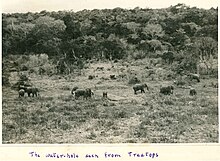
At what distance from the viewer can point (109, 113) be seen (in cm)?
418

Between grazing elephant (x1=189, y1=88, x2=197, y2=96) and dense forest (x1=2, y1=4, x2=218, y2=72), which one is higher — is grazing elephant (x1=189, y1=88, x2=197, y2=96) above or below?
below

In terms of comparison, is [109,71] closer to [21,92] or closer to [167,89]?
[167,89]

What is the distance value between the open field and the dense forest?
0.66 ft

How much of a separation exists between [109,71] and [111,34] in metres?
0.39

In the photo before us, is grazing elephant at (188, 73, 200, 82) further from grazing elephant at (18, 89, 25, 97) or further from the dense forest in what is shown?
grazing elephant at (18, 89, 25, 97)

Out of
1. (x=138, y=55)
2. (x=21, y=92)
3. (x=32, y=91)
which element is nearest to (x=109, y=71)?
(x=138, y=55)

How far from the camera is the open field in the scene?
13.2ft

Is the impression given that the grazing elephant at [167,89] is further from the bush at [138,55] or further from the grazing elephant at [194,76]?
→ the bush at [138,55]

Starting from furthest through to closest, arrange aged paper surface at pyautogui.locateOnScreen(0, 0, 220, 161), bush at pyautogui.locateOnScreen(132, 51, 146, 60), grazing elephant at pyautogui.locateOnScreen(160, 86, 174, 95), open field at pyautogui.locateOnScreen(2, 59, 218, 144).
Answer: bush at pyautogui.locateOnScreen(132, 51, 146, 60)
grazing elephant at pyautogui.locateOnScreen(160, 86, 174, 95)
open field at pyautogui.locateOnScreen(2, 59, 218, 144)
aged paper surface at pyautogui.locateOnScreen(0, 0, 220, 161)

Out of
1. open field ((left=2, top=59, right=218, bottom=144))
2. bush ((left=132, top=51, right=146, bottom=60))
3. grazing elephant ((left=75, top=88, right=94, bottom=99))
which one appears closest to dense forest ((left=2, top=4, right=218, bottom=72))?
bush ((left=132, top=51, right=146, bottom=60))

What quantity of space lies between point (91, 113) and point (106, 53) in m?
0.64

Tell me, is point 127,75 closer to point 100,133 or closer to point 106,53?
point 106,53
